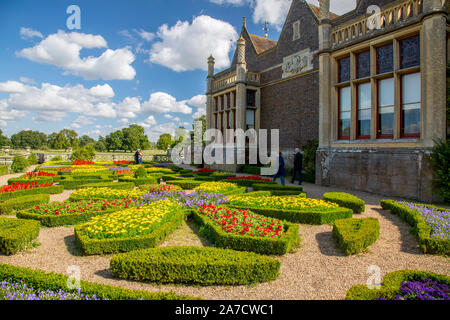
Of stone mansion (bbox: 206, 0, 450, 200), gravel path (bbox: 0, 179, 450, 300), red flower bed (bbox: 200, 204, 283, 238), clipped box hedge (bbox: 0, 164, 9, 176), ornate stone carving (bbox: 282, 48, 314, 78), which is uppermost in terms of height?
ornate stone carving (bbox: 282, 48, 314, 78)

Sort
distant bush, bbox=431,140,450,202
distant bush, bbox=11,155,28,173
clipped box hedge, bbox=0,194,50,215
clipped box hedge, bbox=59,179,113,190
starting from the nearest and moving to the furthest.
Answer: clipped box hedge, bbox=0,194,50,215 → distant bush, bbox=431,140,450,202 → clipped box hedge, bbox=59,179,113,190 → distant bush, bbox=11,155,28,173

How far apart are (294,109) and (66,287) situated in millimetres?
16728

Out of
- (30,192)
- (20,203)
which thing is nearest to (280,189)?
(20,203)

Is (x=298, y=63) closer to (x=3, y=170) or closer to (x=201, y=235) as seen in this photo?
(x=201, y=235)

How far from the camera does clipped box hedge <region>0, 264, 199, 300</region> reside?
11.5ft

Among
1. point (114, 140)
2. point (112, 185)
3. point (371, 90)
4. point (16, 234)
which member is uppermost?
point (114, 140)

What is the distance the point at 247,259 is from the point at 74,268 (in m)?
3.13

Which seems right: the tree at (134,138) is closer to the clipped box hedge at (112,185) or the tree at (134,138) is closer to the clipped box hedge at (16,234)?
the clipped box hedge at (112,185)

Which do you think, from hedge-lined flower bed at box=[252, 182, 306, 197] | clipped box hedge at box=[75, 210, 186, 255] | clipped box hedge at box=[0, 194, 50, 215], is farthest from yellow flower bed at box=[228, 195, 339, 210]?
clipped box hedge at box=[0, 194, 50, 215]

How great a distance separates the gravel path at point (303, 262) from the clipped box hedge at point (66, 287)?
2.14 ft

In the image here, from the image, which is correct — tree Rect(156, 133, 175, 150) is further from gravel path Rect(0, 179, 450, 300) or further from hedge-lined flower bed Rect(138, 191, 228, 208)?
gravel path Rect(0, 179, 450, 300)

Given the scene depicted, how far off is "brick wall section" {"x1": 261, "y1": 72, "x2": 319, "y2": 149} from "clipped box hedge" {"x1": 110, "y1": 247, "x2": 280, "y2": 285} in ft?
44.1

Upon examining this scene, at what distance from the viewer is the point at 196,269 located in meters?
4.31
